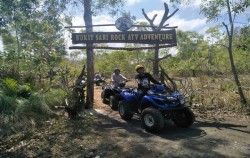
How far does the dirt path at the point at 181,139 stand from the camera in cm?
616

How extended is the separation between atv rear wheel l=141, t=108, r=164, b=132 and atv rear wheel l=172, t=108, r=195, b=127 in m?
0.88

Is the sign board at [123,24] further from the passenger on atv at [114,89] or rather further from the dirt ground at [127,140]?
the dirt ground at [127,140]

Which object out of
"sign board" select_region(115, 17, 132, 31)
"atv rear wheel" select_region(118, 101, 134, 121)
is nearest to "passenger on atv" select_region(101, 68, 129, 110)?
"atv rear wheel" select_region(118, 101, 134, 121)

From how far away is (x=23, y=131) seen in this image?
814 cm

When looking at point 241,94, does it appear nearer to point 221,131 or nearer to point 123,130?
point 221,131

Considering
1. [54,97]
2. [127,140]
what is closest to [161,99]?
[127,140]

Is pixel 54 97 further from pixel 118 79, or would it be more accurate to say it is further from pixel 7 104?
pixel 118 79

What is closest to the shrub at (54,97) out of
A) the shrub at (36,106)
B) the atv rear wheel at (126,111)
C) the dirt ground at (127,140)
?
the shrub at (36,106)

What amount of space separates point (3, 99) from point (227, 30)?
7817mm

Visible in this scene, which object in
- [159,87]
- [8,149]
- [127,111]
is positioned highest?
[159,87]

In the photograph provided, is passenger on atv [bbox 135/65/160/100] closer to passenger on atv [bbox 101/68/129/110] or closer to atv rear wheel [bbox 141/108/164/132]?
atv rear wheel [bbox 141/108/164/132]

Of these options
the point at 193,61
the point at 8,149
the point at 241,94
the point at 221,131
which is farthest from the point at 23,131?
the point at 193,61

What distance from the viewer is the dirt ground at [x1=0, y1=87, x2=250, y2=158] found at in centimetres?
625

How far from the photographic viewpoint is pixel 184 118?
8.26 m
